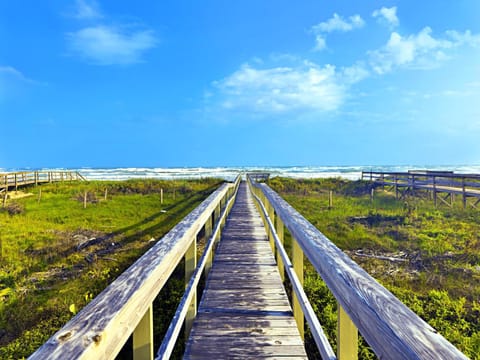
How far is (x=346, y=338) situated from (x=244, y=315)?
166 cm

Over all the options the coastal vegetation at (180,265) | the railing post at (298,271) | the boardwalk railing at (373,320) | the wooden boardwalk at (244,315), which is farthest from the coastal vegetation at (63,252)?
the boardwalk railing at (373,320)

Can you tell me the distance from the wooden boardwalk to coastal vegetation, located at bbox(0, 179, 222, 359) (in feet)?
6.84

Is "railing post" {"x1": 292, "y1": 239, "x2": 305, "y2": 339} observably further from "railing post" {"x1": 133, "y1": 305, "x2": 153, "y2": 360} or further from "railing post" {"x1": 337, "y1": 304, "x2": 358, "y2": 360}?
"railing post" {"x1": 133, "y1": 305, "x2": 153, "y2": 360}

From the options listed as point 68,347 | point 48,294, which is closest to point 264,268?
point 68,347

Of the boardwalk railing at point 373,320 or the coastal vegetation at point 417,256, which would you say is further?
the coastal vegetation at point 417,256

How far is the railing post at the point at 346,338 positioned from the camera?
1321 millimetres

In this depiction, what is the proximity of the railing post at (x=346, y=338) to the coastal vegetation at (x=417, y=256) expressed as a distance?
118 inches

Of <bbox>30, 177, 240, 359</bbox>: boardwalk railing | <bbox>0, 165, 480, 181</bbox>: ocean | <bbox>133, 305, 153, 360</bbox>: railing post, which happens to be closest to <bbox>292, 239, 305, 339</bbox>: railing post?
<bbox>30, 177, 240, 359</bbox>: boardwalk railing

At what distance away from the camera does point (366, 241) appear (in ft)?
33.9

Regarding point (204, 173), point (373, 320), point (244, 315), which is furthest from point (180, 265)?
point (204, 173)

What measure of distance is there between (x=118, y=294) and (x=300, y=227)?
5.36ft

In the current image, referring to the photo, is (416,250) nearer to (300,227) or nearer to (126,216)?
(300,227)

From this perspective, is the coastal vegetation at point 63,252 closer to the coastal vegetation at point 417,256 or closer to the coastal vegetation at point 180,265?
the coastal vegetation at point 180,265

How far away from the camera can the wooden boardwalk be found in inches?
90.6
